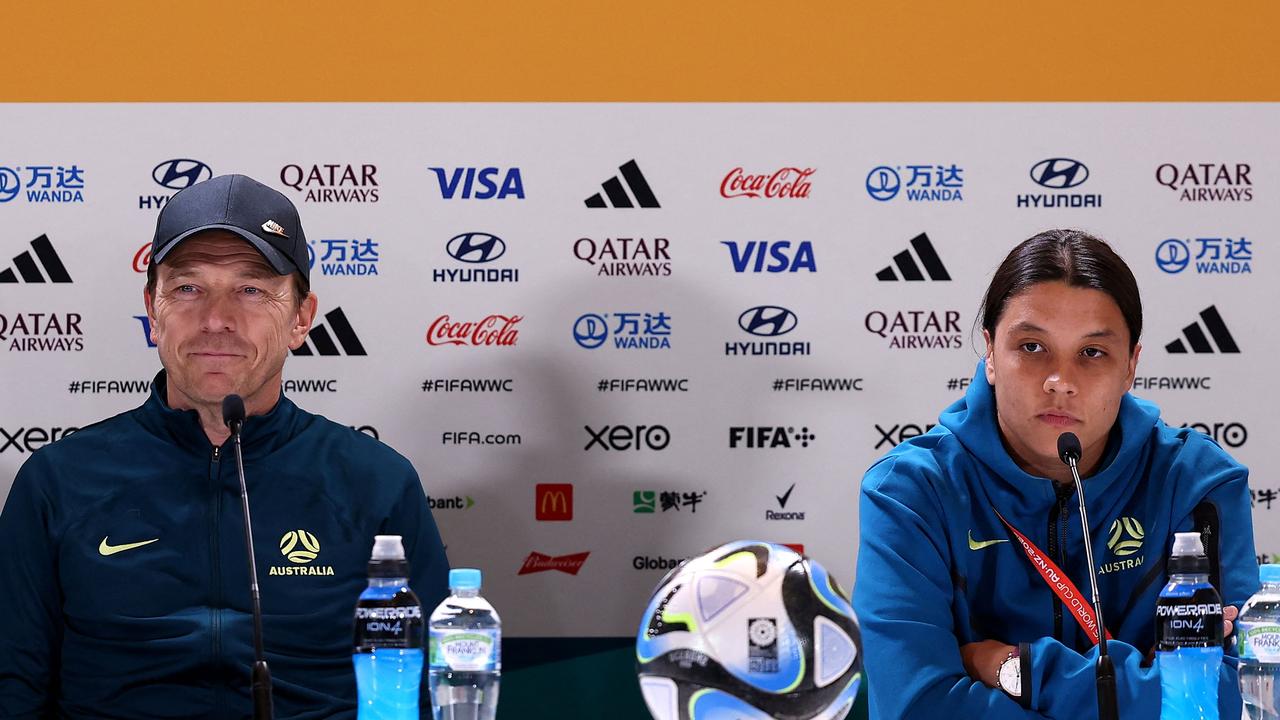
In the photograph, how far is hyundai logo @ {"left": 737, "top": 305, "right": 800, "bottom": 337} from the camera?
3.22 meters

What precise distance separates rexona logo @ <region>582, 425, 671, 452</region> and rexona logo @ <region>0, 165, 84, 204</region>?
1.37 m

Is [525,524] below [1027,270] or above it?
below

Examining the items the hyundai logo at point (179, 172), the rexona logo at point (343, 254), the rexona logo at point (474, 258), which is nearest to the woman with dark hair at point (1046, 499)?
the rexona logo at point (474, 258)

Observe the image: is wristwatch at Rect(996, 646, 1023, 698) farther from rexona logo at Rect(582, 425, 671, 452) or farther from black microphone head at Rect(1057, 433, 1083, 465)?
rexona logo at Rect(582, 425, 671, 452)

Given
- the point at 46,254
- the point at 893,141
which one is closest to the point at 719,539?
the point at 893,141

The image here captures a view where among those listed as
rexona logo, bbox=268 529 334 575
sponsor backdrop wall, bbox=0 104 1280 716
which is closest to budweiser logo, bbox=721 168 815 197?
sponsor backdrop wall, bbox=0 104 1280 716

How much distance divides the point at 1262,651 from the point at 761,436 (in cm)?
146

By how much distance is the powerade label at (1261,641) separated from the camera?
74.6 inches

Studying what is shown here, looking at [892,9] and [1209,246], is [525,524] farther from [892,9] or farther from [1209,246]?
[1209,246]

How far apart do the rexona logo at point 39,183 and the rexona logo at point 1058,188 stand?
2.31m

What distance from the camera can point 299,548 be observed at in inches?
94.9

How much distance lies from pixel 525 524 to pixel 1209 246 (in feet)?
5.93

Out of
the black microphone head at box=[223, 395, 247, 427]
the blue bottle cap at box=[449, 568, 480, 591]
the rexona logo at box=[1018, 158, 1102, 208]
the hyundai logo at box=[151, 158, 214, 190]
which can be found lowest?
the blue bottle cap at box=[449, 568, 480, 591]

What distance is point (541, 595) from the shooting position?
321cm
